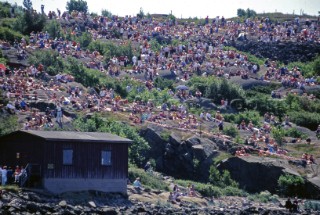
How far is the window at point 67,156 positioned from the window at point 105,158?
7.85 feet

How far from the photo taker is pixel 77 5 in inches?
5522

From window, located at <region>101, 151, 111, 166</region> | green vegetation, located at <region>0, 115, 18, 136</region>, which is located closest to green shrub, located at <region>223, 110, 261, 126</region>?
green vegetation, located at <region>0, 115, 18, 136</region>

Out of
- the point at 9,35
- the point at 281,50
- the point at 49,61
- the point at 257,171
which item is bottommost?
the point at 257,171

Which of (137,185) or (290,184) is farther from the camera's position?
(290,184)

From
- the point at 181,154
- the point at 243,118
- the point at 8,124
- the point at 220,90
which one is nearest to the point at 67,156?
the point at 8,124

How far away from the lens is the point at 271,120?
8400 cm

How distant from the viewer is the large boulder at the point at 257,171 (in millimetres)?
68500

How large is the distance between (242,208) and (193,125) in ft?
53.5

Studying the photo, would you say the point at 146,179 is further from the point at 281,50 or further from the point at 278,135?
the point at 281,50

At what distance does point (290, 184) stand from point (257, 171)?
105 inches

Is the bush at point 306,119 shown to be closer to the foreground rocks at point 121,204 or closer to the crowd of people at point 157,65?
the crowd of people at point 157,65

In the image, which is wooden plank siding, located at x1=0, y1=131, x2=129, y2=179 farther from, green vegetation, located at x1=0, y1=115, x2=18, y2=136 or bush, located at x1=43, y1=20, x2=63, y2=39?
bush, located at x1=43, y1=20, x2=63, y2=39

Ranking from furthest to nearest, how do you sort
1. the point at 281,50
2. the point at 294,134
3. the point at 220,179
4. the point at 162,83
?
1. the point at 281,50
2. the point at 162,83
3. the point at 294,134
4. the point at 220,179

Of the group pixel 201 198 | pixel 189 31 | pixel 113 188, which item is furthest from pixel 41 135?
pixel 189 31
